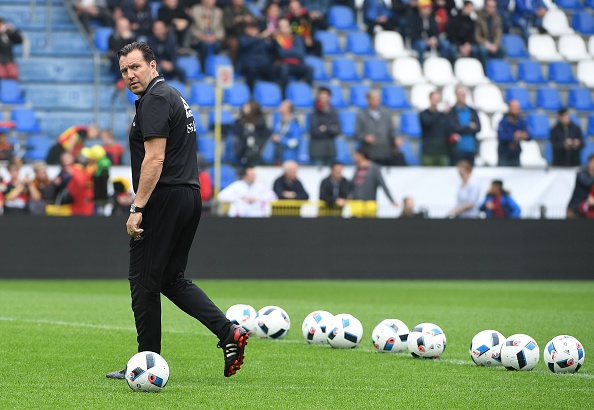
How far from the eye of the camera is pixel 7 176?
21141 mm

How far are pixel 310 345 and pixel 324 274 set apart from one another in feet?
34.0

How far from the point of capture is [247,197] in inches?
832

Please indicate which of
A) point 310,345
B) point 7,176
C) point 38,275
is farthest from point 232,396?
point 7,176

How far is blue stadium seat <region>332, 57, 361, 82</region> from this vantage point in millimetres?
27359

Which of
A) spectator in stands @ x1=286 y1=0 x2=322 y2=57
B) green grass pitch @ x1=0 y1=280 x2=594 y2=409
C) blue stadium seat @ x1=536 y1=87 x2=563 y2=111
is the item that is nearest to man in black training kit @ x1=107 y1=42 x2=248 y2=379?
green grass pitch @ x1=0 y1=280 x2=594 y2=409

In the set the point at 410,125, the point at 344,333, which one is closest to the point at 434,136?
the point at 410,125

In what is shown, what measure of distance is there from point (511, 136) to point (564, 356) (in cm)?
1536

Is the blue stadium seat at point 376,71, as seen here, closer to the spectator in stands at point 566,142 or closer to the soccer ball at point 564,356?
the spectator in stands at point 566,142

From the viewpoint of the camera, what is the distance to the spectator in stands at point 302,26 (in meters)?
26.9

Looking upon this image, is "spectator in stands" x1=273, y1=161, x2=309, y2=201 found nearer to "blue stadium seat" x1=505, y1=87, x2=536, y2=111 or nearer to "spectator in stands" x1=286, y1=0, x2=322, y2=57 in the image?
"spectator in stands" x1=286, y1=0, x2=322, y2=57

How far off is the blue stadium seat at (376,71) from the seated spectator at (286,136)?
17.5 ft

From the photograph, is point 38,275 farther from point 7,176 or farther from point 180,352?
point 180,352

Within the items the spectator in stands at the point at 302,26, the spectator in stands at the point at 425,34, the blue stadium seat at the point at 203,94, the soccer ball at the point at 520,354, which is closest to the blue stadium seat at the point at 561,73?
the spectator in stands at the point at 425,34

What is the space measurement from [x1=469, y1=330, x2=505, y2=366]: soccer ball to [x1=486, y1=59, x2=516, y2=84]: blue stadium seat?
19.9 meters
